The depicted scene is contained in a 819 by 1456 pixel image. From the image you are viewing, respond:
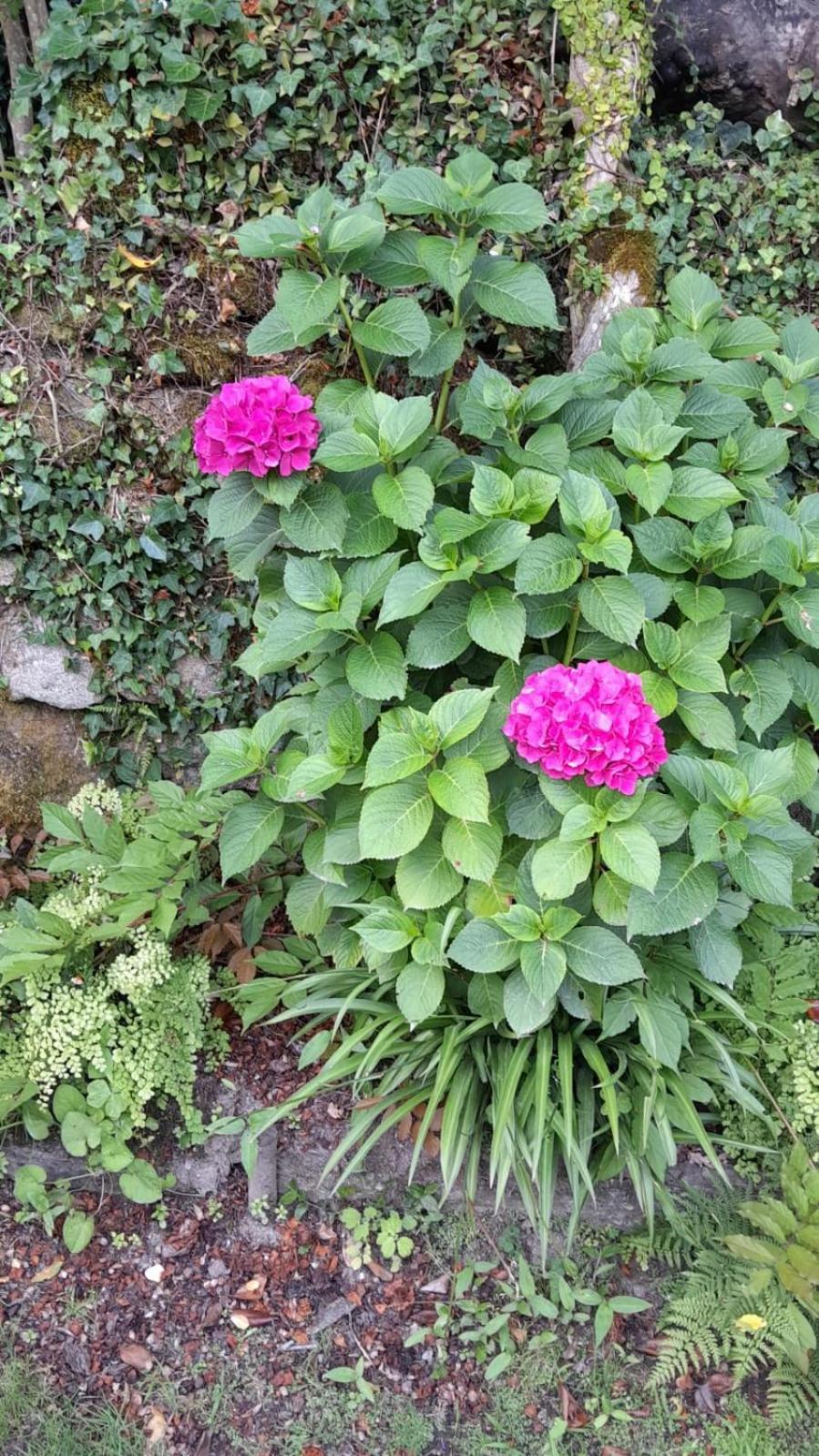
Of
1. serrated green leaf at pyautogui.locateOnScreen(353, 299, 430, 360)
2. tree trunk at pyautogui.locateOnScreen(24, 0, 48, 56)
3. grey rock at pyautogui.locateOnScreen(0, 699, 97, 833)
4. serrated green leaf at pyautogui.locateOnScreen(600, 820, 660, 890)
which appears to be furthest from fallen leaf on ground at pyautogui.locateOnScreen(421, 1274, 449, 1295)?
tree trunk at pyautogui.locateOnScreen(24, 0, 48, 56)

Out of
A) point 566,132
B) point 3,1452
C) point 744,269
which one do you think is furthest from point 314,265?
point 3,1452

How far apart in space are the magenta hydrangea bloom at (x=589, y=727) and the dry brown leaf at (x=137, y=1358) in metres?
1.77

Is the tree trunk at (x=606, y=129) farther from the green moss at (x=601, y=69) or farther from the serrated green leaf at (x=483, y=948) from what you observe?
the serrated green leaf at (x=483, y=948)

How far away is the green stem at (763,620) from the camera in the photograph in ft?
8.04

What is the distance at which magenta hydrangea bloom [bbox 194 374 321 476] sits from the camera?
2.23 meters

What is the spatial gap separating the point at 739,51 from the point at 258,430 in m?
2.66

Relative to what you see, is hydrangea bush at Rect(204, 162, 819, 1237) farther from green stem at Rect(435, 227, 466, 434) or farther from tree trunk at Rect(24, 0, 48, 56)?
tree trunk at Rect(24, 0, 48, 56)

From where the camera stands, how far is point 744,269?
339 centimetres

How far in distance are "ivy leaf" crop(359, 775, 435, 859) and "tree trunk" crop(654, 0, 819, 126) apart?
9.61 feet

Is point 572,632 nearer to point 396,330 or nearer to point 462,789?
point 462,789

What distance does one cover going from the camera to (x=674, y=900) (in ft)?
7.15

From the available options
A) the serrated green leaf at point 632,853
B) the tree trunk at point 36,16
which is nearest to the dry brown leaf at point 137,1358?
the serrated green leaf at point 632,853

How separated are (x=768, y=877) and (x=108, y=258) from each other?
263cm

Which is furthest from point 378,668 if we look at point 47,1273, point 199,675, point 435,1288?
point 47,1273
